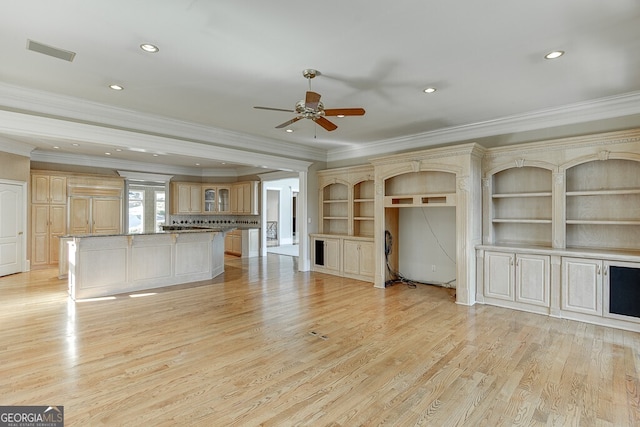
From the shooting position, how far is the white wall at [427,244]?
5.82 meters

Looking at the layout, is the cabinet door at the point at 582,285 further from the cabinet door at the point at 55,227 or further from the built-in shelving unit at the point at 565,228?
the cabinet door at the point at 55,227

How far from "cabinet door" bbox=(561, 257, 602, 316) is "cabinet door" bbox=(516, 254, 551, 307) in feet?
0.64

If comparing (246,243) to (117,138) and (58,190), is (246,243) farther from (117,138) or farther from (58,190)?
(117,138)

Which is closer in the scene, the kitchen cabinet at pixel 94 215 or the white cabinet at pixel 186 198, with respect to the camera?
the kitchen cabinet at pixel 94 215

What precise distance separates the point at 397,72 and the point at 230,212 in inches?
322

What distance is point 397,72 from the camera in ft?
11.6

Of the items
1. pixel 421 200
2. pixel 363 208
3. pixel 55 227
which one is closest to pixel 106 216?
pixel 55 227

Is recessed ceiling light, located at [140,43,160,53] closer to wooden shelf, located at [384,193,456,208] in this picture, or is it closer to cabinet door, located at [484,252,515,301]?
wooden shelf, located at [384,193,456,208]

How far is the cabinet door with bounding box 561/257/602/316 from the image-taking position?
397cm

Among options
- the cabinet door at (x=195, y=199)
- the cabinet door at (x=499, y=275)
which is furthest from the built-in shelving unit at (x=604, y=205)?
the cabinet door at (x=195, y=199)

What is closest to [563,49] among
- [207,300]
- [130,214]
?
[207,300]

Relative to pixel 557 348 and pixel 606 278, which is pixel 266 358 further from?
pixel 606 278

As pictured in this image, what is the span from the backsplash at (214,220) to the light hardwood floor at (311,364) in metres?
5.38

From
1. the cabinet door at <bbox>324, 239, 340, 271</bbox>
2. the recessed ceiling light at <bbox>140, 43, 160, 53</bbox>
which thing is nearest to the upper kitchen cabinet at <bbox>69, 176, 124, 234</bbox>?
the cabinet door at <bbox>324, 239, 340, 271</bbox>
